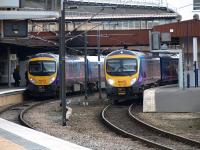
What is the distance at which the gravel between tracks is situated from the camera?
53.5 feet

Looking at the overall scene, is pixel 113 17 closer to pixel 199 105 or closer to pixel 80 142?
pixel 199 105

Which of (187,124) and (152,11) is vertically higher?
(152,11)

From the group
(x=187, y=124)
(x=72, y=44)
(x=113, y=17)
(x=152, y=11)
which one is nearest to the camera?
(x=187, y=124)

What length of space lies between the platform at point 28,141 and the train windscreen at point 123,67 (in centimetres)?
1551

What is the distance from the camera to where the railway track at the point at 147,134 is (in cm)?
1598

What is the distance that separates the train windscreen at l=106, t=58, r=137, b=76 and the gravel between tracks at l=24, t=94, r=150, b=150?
222 centimetres

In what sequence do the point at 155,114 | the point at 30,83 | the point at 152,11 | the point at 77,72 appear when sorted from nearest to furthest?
the point at 155,114 → the point at 30,83 → the point at 77,72 → the point at 152,11

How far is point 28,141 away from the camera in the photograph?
14430mm

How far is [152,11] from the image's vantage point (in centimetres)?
10181

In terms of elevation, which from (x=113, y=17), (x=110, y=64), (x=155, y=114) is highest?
(x=113, y=17)

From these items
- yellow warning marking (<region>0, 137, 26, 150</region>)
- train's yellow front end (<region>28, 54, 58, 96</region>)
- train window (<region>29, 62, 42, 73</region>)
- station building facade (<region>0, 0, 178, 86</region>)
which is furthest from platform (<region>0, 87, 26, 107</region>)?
yellow warning marking (<region>0, 137, 26, 150</region>)

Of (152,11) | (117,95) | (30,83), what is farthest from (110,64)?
(152,11)

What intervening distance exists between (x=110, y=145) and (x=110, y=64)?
1743cm

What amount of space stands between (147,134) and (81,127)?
11.1 ft
